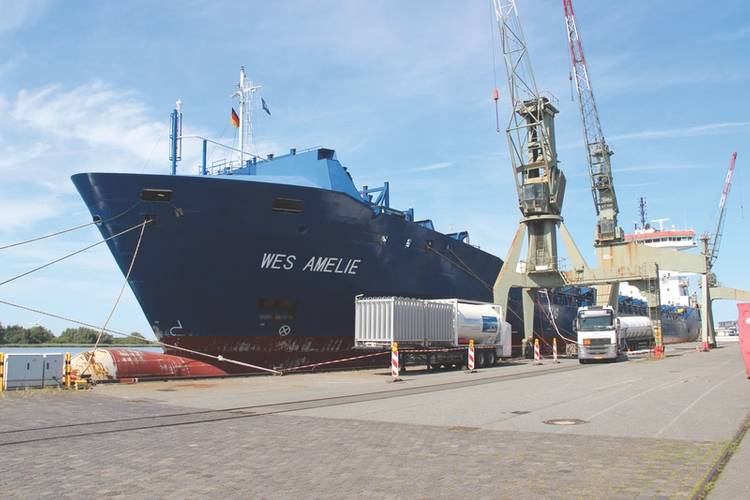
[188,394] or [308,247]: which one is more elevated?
[308,247]

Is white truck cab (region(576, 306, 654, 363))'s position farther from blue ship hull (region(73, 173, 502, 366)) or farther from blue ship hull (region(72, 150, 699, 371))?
blue ship hull (region(73, 173, 502, 366))

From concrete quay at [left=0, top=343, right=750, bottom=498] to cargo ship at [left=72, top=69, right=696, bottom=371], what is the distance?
5399 millimetres

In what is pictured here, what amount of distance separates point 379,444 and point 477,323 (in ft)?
66.3

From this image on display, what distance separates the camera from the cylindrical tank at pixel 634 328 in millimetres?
44866

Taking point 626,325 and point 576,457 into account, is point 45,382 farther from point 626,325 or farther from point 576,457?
point 626,325

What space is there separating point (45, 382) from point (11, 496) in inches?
522

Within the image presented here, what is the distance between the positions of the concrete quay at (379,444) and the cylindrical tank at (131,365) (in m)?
2.98

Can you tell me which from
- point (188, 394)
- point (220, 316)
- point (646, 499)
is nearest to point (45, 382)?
point (188, 394)

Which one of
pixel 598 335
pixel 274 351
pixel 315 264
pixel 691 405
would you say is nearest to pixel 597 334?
pixel 598 335

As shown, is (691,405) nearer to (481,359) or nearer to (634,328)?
(481,359)

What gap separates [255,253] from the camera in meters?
22.2

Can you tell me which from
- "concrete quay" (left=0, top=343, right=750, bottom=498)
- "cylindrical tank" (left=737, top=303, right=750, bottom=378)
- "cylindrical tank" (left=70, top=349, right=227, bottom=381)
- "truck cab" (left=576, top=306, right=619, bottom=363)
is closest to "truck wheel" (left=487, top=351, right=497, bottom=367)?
"truck cab" (left=576, top=306, right=619, bottom=363)

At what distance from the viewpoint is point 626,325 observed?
45344 mm

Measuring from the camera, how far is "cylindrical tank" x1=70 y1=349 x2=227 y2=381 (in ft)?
64.2
